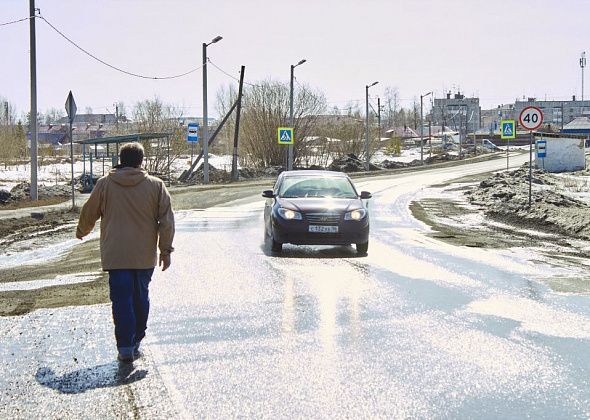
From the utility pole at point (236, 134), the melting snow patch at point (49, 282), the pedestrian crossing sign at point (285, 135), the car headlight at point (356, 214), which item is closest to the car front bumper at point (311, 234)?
the car headlight at point (356, 214)

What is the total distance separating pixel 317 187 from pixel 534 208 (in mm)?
9461

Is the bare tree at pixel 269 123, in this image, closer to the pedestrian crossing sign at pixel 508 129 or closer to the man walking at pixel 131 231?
the pedestrian crossing sign at pixel 508 129

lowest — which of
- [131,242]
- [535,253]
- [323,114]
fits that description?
[535,253]

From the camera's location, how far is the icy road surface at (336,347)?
5195 mm

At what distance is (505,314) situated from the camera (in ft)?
27.1

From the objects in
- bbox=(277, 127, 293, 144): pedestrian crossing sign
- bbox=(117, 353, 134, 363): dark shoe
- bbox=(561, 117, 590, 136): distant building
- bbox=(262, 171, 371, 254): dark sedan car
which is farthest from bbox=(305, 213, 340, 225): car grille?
bbox=(561, 117, 590, 136): distant building

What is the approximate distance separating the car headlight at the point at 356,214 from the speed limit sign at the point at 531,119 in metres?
9.32

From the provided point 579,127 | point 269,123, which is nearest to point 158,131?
point 269,123

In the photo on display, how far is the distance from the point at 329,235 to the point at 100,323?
6.59 m

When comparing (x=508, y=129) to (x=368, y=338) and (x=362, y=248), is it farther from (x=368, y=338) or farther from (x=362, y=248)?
(x=368, y=338)

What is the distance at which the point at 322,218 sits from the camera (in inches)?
546

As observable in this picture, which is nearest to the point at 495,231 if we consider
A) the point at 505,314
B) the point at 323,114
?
the point at 505,314

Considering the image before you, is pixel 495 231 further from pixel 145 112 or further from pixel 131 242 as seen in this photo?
pixel 145 112

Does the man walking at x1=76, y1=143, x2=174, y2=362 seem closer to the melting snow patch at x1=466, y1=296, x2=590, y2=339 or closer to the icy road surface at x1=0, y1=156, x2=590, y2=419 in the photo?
the icy road surface at x1=0, y1=156, x2=590, y2=419
